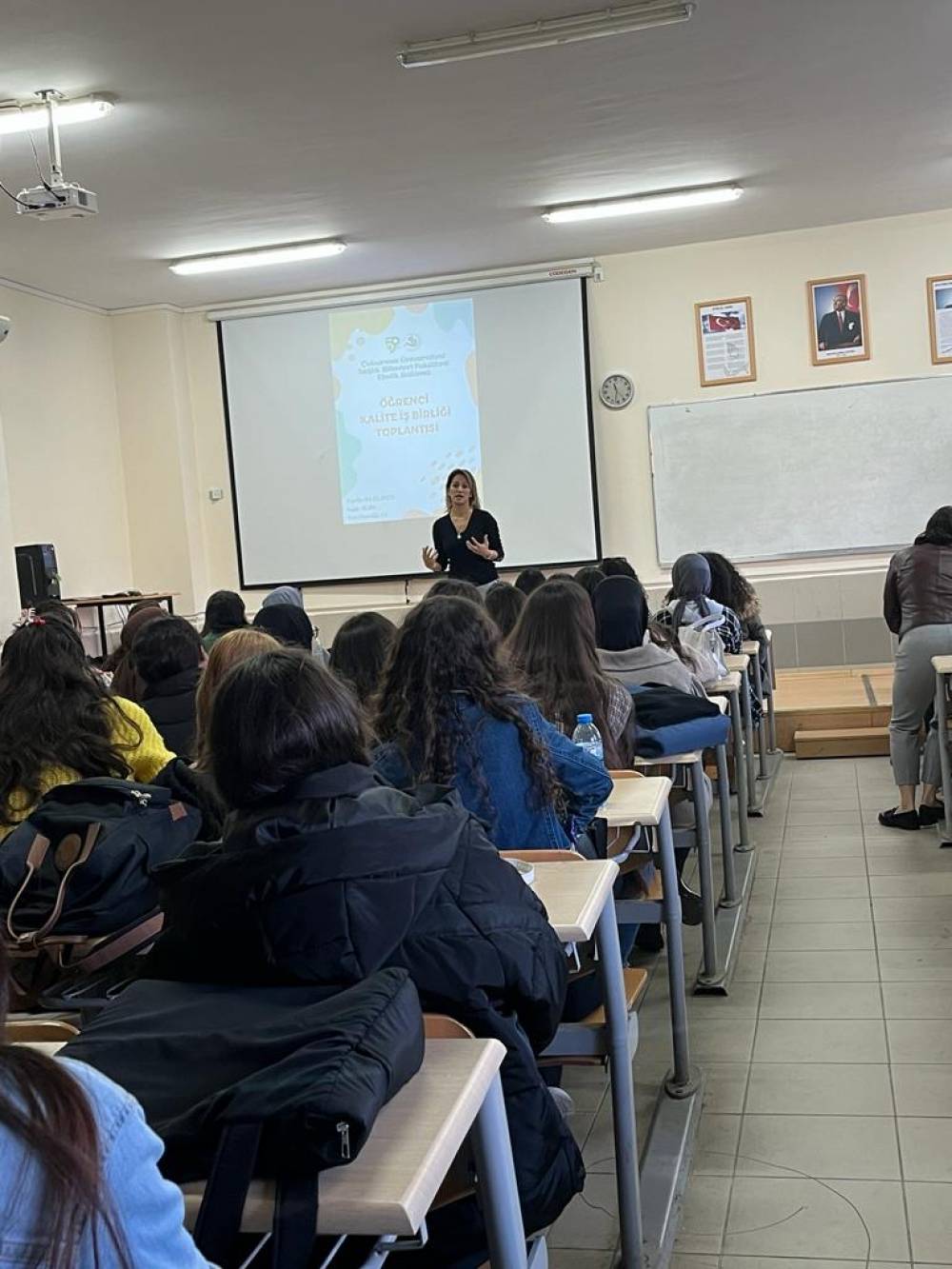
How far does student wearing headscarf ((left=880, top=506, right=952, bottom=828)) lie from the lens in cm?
507

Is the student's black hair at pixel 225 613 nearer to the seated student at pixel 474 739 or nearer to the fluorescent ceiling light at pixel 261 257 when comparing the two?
the seated student at pixel 474 739

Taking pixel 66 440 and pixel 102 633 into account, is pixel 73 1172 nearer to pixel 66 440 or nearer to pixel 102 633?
pixel 102 633

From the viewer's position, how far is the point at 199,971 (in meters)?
1.41

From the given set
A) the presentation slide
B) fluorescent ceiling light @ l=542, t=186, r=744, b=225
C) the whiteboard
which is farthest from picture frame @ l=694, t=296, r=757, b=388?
fluorescent ceiling light @ l=542, t=186, r=744, b=225

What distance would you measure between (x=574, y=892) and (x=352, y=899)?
0.64 meters

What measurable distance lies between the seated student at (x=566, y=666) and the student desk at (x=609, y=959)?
1.07 m

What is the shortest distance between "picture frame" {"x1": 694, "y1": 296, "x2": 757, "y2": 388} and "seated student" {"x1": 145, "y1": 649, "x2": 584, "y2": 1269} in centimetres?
738

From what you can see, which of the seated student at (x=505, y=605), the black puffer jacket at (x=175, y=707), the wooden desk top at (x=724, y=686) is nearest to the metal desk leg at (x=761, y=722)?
the wooden desk top at (x=724, y=686)

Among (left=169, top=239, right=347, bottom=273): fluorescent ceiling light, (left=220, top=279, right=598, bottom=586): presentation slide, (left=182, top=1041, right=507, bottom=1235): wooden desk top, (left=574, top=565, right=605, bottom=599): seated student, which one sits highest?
(left=169, top=239, right=347, bottom=273): fluorescent ceiling light

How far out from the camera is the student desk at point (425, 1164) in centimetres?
105

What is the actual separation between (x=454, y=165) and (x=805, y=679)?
4.05 metres

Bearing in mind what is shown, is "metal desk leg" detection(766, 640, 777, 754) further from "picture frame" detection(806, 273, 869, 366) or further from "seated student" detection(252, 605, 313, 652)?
"seated student" detection(252, 605, 313, 652)

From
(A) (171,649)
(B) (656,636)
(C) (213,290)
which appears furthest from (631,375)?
(A) (171,649)

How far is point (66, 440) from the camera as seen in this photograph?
856 cm
